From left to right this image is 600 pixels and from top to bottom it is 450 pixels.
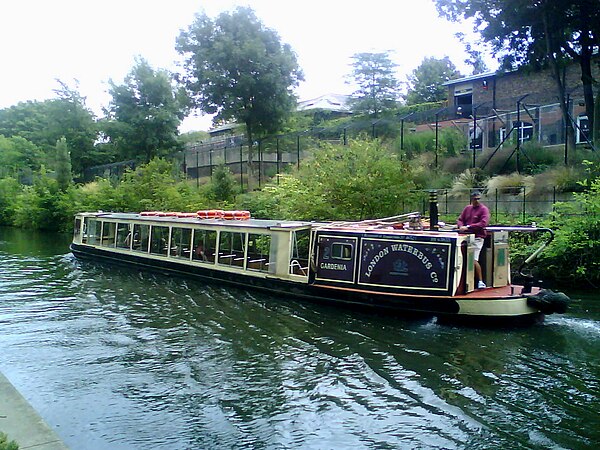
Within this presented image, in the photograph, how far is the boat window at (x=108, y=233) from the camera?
82.5 feet

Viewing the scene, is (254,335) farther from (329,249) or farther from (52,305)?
(52,305)

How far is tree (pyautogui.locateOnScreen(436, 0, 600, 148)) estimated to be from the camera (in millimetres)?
25250

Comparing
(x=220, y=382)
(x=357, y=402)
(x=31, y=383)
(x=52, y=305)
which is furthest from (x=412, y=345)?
(x=52, y=305)

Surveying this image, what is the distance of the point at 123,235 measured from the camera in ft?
80.3

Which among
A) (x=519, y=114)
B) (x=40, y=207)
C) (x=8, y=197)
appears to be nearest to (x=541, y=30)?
(x=519, y=114)

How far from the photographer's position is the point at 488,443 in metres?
7.91

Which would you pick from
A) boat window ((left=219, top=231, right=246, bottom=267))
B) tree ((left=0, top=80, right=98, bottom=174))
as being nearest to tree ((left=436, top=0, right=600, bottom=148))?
boat window ((left=219, top=231, right=246, bottom=267))

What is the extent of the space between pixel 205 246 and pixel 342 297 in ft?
21.5

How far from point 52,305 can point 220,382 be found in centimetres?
843

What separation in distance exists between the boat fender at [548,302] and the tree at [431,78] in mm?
A: 55486

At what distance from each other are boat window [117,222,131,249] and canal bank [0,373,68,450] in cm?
1682

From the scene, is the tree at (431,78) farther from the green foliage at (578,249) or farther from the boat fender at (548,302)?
the boat fender at (548,302)

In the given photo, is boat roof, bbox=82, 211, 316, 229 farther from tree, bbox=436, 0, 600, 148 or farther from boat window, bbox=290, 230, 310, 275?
tree, bbox=436, 0, 600, 148

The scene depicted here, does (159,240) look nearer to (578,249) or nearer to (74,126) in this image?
(578,249)
